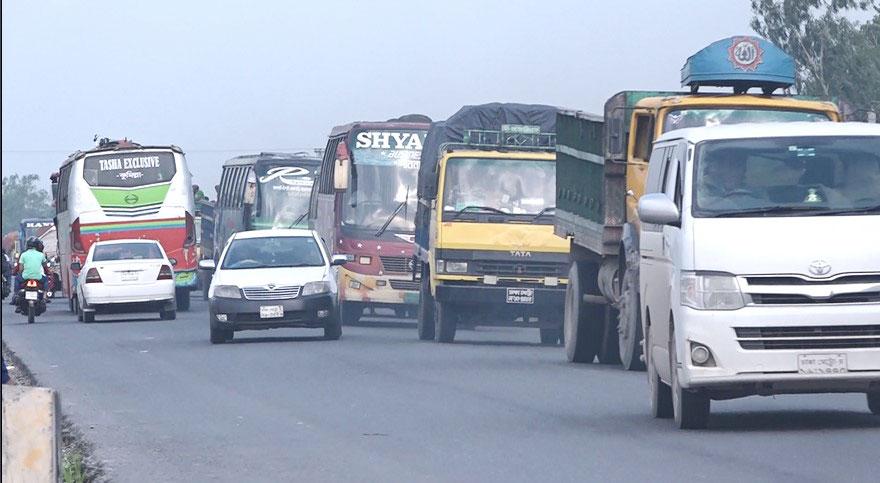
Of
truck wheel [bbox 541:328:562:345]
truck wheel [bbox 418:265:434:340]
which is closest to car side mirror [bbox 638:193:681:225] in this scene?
truck wheel [bbox 418:265:434:340]

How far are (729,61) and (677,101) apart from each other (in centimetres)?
131

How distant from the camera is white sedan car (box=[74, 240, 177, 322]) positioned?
3791 centimetres

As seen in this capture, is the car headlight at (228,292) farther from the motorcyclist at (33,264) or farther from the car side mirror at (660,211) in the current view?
the car side mirror at (660,211)

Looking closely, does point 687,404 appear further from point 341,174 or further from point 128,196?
point 128,196

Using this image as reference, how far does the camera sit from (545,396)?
16578 mm

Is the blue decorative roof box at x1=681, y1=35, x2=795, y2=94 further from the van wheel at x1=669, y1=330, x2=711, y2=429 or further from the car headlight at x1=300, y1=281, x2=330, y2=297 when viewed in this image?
the car headlight at x1=300, y1=281, x2=330, y2=297

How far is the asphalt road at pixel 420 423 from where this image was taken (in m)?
10.9

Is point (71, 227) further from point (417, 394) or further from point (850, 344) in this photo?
point (850, 344)

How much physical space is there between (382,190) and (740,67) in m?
16.6

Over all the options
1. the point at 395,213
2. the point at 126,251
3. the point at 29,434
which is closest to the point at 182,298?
the point at 126,251

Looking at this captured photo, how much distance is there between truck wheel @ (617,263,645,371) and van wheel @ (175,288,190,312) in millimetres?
25663

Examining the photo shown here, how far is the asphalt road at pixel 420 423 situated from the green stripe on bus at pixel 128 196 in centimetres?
2088

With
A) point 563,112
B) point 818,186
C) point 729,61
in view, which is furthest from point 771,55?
point 818,186

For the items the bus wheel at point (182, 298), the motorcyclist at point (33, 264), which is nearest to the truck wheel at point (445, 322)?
the motorcyclist at point (33, 264)
